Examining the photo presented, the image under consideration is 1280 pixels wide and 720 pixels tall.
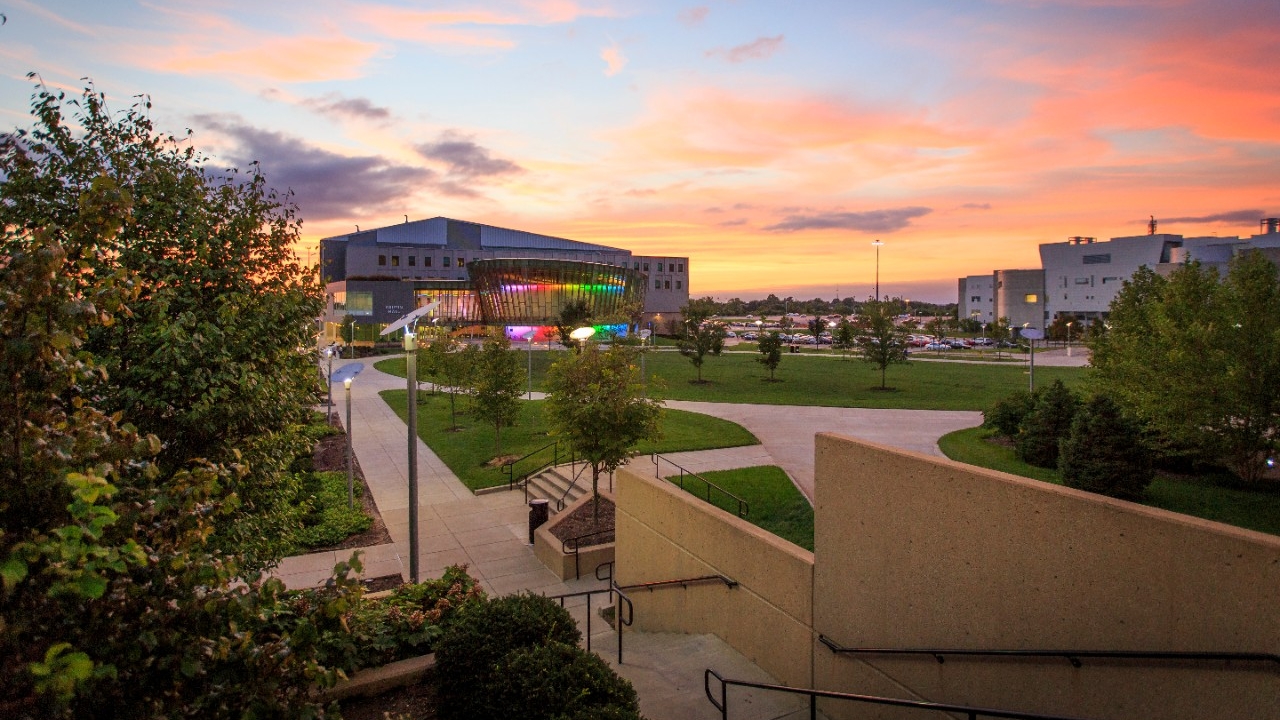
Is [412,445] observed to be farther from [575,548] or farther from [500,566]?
[575,548]

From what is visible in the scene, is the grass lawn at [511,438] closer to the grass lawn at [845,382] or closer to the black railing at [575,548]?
the grass lawn at [845,382]

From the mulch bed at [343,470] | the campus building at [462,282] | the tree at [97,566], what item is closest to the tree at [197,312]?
the mulch bed at [343,470]

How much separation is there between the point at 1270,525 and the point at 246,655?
59.2 ft

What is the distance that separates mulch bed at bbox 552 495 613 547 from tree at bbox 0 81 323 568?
719 cm

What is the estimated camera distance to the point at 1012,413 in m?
23.0

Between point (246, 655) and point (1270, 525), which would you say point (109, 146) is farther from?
point (1270, 525)

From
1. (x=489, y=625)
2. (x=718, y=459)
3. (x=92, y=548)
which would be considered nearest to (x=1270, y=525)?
(x=718, y=459)

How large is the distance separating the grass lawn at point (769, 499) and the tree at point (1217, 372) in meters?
8.20

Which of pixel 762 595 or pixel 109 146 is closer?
pixel 109 146

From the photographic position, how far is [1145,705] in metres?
4.51

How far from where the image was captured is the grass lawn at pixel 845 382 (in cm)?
3466

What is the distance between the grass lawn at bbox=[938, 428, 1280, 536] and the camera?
14.6 meters

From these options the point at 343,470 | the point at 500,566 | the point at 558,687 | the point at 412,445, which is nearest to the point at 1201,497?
the point at 500,566

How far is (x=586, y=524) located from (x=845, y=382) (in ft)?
101
